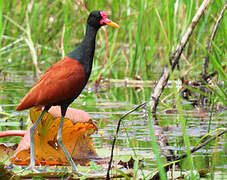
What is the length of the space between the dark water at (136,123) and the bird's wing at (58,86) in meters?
0.18

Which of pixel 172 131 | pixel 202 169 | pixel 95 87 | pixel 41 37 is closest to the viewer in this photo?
pixel 202 169

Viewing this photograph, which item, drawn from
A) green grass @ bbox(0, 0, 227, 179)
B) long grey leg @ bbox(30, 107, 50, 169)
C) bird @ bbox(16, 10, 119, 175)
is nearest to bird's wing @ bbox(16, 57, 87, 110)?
bird @ bbox(16, 10, 119, 175)

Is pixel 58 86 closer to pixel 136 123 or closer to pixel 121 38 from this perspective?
pixel 136 123

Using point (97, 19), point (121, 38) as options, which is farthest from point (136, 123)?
point (121, 38)

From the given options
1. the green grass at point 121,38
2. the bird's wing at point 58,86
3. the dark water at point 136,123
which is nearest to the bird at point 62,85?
the bird's wing at point 58,86

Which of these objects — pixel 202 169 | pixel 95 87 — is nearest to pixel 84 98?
pixel 95 87

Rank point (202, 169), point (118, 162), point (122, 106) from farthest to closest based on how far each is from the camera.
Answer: point (122, 106) < point (118, 162) < point (202, 169)

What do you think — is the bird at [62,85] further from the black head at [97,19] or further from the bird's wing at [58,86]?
the black head at [97,19]

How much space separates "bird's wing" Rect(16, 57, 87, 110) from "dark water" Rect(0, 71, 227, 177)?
175 mm

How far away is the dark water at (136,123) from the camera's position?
3.51 metres

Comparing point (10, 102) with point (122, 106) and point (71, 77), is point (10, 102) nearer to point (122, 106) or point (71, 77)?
point (122, 106)

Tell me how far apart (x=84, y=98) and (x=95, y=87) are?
3.86ft

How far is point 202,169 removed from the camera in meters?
3.05

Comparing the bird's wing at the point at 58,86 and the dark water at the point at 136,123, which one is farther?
the dark water at the point at 136,123
